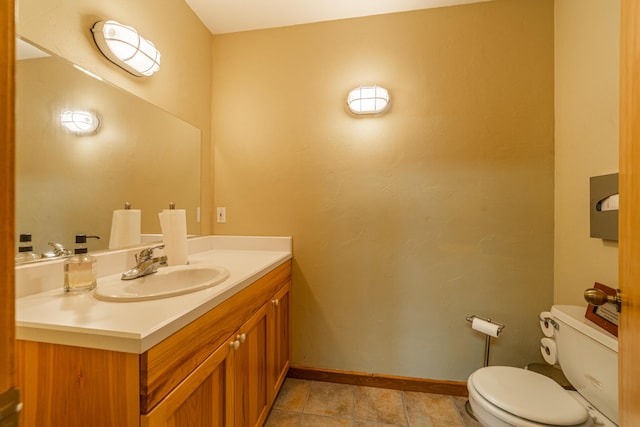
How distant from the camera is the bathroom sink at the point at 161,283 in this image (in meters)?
0.78

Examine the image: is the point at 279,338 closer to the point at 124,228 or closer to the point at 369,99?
the point at 124,228

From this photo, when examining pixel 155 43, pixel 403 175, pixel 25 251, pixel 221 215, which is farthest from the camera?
pixel 221 215

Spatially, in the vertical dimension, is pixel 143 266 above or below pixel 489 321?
above

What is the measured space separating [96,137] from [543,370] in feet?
8.16

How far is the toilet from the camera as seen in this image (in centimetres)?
91

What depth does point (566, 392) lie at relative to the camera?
3.49 feet

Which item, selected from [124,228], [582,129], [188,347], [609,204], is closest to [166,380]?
[188,347]

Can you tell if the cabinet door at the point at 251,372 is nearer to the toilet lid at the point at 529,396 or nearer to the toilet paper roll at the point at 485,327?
the toilet lid at the point at 529,396

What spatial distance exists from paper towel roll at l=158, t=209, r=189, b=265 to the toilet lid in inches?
58.1

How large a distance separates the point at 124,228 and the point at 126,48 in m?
0.81

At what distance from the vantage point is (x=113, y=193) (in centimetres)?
111

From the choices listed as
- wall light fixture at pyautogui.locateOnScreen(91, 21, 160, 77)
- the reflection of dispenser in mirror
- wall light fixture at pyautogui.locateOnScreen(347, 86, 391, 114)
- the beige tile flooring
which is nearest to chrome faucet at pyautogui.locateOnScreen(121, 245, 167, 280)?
wall light fixture at pyautogui.locateOnScreen(91, 21, 160, 77)

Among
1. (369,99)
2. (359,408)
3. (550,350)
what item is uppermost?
(369,99)

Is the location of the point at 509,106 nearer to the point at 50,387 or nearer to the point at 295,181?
the point at 295,181
